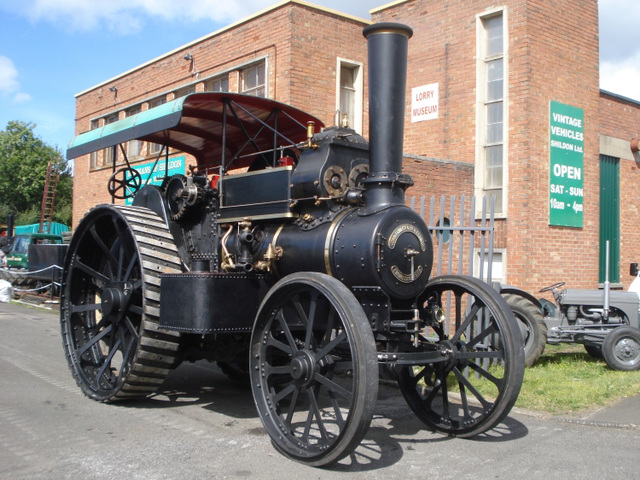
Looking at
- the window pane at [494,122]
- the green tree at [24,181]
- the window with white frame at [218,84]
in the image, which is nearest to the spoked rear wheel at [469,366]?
the window pane at [494,122]

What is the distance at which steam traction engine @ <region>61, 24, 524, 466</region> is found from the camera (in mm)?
4254

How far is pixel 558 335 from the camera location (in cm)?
828

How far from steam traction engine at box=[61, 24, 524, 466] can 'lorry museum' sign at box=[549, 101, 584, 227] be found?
5.89 m

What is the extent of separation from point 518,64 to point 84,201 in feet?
45.8

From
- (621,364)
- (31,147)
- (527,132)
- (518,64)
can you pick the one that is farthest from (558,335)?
(31,147)

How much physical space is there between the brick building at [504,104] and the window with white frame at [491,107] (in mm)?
18

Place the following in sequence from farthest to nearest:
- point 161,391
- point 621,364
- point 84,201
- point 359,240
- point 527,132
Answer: point 84,201
point 527,132
point 621,364
point 161,391
point 359,240

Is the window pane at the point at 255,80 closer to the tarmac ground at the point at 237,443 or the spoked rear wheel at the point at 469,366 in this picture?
the tarmac ground at the point at 237,443

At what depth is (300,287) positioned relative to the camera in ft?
13.9

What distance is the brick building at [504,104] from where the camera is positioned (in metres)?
11.2

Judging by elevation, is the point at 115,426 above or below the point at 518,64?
below

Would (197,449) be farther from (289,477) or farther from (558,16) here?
(558,16)

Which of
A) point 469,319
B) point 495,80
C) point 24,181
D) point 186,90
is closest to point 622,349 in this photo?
point 469,319

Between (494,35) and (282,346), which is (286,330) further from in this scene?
(494,35)
